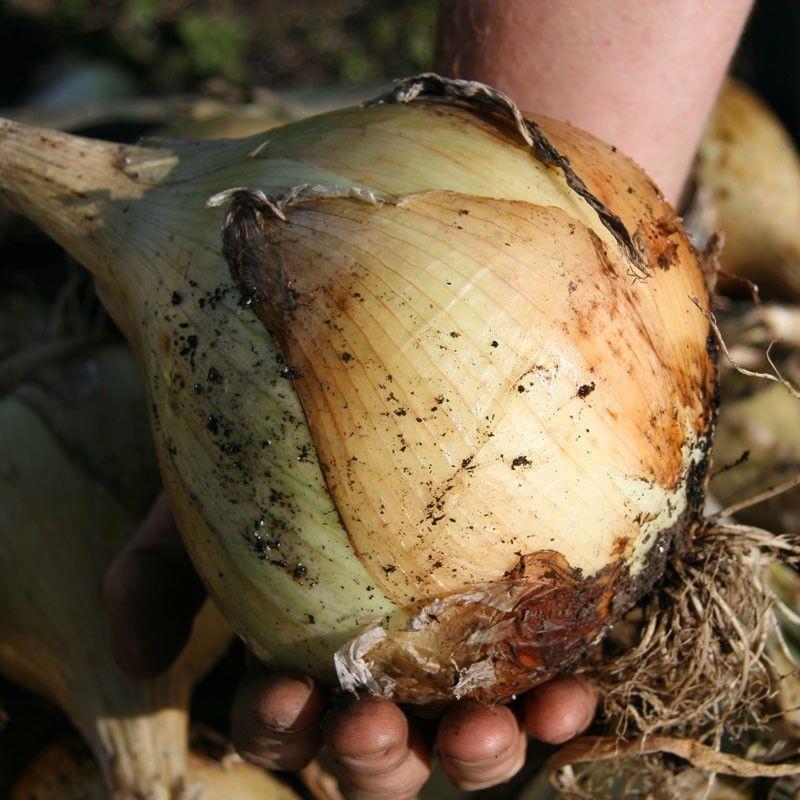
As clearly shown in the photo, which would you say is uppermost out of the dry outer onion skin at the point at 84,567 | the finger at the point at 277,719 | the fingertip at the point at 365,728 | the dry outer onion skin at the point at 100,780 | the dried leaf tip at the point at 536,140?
the dried leaf tip at the point at 536,140

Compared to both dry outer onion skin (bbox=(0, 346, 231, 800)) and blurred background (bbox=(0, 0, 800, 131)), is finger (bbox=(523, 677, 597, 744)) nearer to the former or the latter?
dry outer onion skin (bbox=(0, 346, 231, 800))

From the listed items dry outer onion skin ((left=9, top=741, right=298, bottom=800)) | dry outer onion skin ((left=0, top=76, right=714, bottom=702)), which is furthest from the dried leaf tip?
dry outer onion skin ((left=9, top=741, right=298, bottom=800))

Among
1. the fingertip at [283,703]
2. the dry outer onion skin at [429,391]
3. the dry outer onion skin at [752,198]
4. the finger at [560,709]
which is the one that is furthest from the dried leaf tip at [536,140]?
the dry outer onion skin at [752,198]

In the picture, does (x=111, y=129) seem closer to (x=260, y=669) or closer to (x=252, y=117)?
(x=252, y=117)

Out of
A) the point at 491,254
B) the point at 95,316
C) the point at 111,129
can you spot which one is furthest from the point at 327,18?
the point at 491,254

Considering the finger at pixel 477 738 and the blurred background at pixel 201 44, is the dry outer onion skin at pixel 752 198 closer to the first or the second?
the blurred background at pixel 201 44

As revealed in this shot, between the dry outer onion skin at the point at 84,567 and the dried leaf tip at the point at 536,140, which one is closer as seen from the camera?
the dried leaf tip at the point at 536,140

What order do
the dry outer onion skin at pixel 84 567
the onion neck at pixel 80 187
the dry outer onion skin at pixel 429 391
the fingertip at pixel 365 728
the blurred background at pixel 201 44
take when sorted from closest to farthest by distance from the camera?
the dry outer onion skin at pixel 429 391 → the fingertip at pixel 365 728 → the onion neck at pixel 80 187 → the dry outer onion skin at pixel 84 567 → the blurred background at pixel 201 44

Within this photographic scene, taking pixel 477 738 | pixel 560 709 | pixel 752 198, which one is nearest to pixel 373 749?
pixel 477 738
